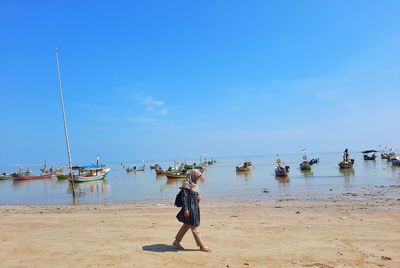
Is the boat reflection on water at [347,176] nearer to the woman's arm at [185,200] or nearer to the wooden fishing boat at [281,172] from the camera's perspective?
the wooden fishing boat at [281,172]

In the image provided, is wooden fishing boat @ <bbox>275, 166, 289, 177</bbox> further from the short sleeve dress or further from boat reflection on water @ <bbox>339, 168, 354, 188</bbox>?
the short sleeve dress

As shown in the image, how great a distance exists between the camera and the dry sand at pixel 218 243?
665cm

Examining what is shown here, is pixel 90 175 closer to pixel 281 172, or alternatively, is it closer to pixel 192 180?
pixel 281 172

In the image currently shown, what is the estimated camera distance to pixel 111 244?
8.09 m

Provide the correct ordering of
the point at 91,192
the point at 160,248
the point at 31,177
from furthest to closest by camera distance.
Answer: the point at 31,177 < the point at 91,192 < the point at 160,248

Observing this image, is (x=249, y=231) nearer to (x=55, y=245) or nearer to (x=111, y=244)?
(x=111, y=244)

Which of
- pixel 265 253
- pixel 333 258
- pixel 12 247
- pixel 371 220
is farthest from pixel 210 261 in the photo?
pixel 371 220

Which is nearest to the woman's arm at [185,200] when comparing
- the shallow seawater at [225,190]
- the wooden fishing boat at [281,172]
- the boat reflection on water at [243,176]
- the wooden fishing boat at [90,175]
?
the shallow seawater at [225,190]

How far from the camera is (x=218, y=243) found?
26.8 feet

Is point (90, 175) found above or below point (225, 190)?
above

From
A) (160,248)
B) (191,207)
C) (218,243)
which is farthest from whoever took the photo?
(218,243)

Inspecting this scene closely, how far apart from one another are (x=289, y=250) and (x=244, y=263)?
142cm

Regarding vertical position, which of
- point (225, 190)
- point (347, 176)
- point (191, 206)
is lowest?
point (347, 176)

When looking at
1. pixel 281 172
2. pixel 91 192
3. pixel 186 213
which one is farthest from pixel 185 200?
pixel 281 172
